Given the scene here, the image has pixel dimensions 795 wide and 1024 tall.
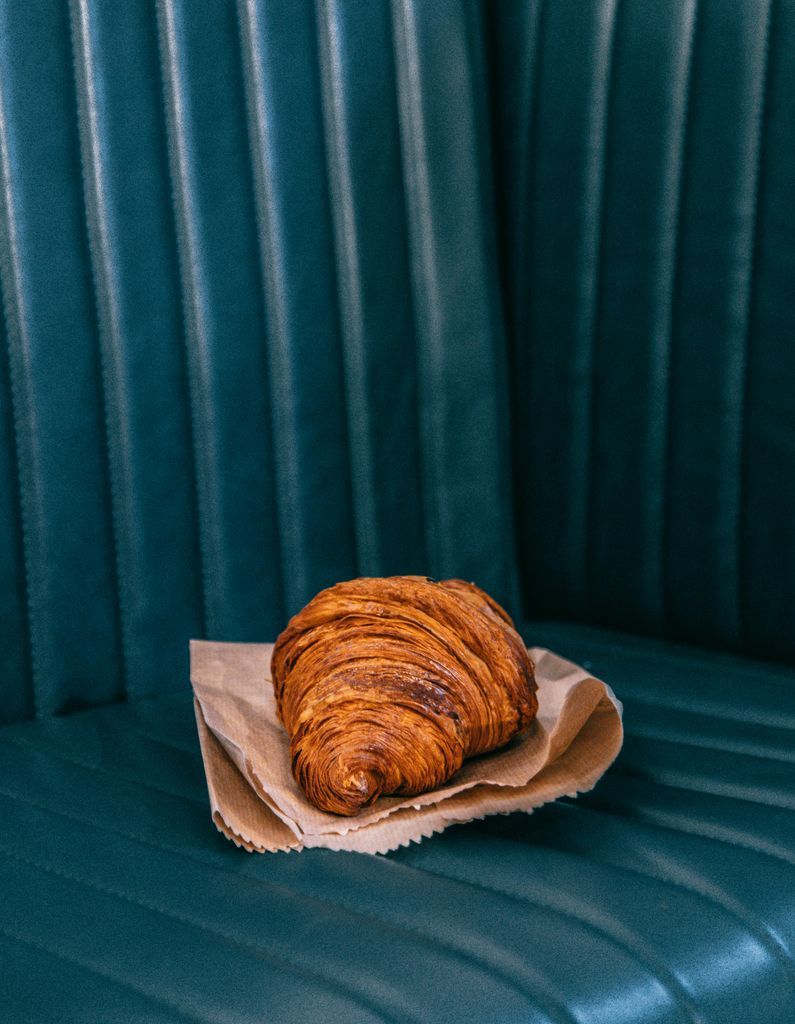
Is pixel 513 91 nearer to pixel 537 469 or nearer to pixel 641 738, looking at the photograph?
pixel 537 469

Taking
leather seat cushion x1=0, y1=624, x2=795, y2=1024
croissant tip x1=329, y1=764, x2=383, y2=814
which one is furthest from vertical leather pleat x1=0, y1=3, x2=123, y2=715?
croissant tip x1=329, y1=764, x2=383, y2=814

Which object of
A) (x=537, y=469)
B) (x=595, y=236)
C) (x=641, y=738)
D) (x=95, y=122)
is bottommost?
(x=641, y=738)

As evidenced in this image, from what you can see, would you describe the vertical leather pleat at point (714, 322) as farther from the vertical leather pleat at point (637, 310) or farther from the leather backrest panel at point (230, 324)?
the leather backrest panel at point (230, 324)

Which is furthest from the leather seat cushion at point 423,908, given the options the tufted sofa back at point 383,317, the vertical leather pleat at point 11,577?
the tufted sofa back at point 383,317

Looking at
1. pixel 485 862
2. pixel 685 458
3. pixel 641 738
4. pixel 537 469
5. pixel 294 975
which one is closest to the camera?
pixel 294 975

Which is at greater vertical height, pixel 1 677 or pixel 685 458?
pixel 685 458

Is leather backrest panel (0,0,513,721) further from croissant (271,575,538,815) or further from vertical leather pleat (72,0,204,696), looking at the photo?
croissant (271,575,538,815)

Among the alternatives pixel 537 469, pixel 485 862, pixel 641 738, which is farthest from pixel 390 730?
pixel 537 469
